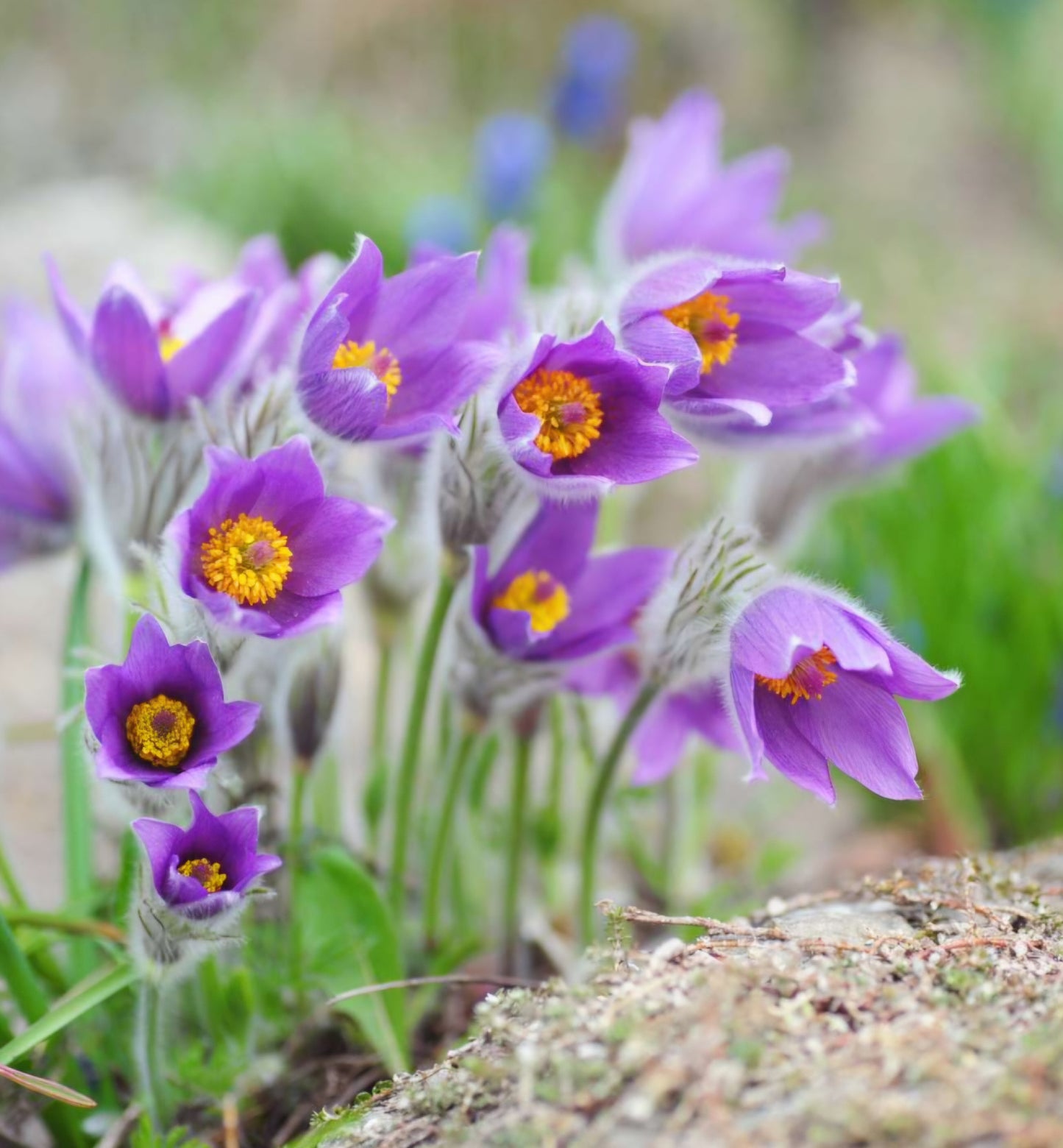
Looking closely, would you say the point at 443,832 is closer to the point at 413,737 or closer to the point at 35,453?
the point at 413,737

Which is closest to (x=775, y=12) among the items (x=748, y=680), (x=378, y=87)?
(x=378, y=87)

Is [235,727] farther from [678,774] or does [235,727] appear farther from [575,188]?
[575,188]

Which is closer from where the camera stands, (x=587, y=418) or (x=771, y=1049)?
(x=771, y=1049)

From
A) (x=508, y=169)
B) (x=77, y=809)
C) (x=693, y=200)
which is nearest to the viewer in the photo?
(x=77, y=809)

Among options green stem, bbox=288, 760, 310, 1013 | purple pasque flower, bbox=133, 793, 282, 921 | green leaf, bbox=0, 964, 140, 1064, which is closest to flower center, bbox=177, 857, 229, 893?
purple pasque flower, bbox=133, 793, 282, 921

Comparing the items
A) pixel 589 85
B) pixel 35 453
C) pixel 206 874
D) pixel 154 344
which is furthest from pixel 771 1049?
pixel 589 85
